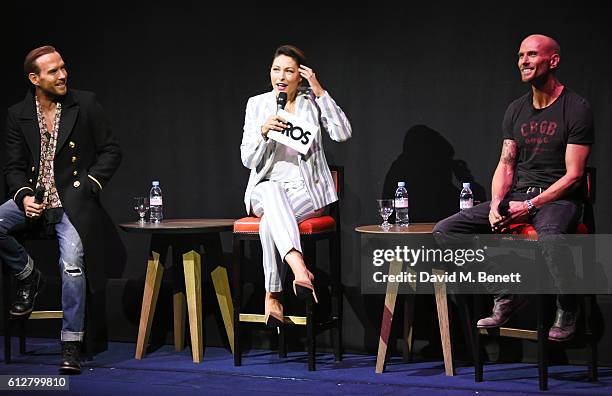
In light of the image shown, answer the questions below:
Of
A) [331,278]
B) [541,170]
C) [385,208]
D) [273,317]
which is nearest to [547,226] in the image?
[541,170]

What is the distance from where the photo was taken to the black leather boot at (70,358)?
4273 mm

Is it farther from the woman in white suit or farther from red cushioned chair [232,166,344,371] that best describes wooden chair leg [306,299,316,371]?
the woman in white suit

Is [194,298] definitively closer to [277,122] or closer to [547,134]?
[277,122]

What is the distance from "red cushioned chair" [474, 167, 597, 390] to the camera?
12.5 feet

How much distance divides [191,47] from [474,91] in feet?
5.53

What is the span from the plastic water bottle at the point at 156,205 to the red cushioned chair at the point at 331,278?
0.66 metres

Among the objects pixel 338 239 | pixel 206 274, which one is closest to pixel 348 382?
pixel 338 239

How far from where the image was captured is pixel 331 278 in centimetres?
460

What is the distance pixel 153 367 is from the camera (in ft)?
14.6

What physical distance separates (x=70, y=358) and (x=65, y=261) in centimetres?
47

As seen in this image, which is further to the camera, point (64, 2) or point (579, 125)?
point (64, 2)

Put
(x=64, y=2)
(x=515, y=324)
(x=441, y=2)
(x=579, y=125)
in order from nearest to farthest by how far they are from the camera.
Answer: (x=579, y=125)
(x=515, y=324)
(x=441, y=2)
(x=64, y=2)

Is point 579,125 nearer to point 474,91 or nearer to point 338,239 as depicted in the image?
point 474,91

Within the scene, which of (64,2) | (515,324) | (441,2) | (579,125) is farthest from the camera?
(64,2)
